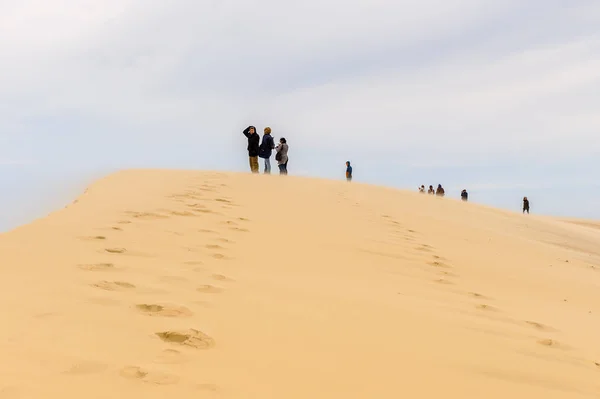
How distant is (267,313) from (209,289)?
0.49m

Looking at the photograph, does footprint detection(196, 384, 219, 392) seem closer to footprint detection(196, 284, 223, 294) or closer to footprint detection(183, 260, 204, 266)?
footprint detection(196, 284, 223, 294)

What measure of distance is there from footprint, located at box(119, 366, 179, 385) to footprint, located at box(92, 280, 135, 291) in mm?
1044

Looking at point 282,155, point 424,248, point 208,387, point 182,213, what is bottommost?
point 424,248

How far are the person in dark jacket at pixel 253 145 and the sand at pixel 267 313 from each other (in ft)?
22.1

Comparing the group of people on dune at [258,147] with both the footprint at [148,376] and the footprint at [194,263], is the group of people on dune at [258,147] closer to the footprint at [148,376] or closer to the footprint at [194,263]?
the footprint at [194,263]

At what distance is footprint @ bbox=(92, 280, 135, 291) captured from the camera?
9.57 feet

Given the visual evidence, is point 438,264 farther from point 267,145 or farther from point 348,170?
point 348,170

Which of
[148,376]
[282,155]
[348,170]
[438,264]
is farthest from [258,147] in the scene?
[148,376]

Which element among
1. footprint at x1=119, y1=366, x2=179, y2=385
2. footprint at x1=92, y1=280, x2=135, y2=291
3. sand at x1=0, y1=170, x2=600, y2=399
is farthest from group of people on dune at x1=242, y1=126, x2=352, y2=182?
footprint at x1=119, y1=366, x2=179, y2=385

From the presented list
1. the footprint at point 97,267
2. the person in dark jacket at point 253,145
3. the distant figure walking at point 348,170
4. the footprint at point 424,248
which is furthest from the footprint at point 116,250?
the distant figure walking at point 348,170

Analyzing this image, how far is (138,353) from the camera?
6.95ft

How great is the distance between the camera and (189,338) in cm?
235

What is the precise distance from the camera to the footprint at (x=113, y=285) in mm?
2916

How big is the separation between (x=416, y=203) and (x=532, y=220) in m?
3.68
